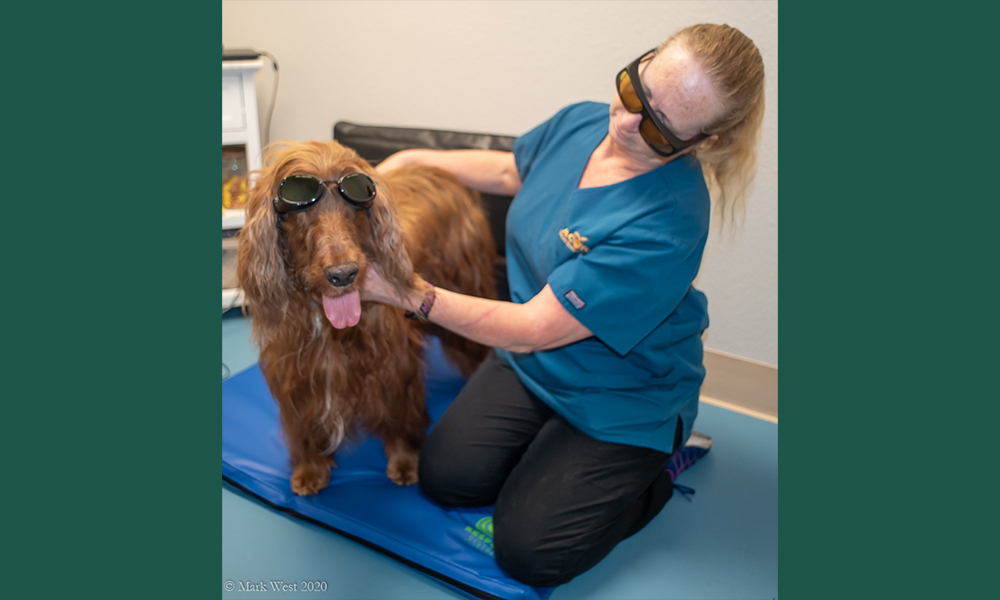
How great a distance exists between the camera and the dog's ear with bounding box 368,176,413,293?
186 centimetres

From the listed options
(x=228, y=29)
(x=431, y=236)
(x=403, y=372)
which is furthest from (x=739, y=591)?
(x=228, y=29)

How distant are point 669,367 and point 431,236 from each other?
95 centimetres

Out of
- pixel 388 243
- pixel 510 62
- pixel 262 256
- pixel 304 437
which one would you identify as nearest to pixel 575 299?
pixel 388 243

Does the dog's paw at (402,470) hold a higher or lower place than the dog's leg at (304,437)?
lower

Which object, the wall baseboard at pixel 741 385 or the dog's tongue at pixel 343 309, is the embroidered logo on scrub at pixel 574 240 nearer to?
the dog's tongue at pixel 343 309

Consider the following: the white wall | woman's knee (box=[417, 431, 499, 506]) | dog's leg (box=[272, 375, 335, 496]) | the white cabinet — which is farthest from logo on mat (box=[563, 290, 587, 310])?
the white cabinet

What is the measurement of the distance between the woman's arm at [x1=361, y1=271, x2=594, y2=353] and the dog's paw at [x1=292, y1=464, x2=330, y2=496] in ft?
2.66

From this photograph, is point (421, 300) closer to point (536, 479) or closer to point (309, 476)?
point (536, 479)

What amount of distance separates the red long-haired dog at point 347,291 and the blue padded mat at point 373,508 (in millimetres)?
76

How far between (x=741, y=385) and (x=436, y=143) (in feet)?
6.00

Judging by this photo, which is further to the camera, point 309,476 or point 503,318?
point 309,476

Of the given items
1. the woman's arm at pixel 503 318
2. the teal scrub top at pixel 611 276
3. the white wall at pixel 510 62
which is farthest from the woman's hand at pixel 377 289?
the white wall at pixel 510 62

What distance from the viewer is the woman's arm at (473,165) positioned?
8.61ft

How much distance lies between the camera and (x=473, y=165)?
2666 millimetres
